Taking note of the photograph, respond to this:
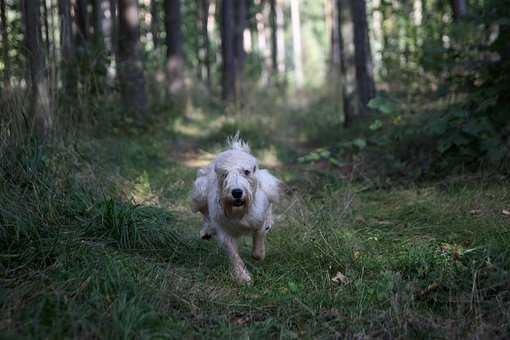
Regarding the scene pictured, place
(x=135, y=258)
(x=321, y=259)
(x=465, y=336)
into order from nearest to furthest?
(x=465, y=336) < (x=135, y=258) < (x=321, y=259)

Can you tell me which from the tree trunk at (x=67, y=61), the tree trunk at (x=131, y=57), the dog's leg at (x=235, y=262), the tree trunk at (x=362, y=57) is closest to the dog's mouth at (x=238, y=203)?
the dog's leg at (x=235, y=262)

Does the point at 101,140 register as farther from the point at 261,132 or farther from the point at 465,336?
the point at 465,336

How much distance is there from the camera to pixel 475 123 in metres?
6.82

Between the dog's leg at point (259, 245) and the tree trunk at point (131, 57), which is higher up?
the tree trunk at point (131, 57)

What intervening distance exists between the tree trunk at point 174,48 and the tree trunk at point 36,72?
9241mm

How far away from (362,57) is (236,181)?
23.3ft

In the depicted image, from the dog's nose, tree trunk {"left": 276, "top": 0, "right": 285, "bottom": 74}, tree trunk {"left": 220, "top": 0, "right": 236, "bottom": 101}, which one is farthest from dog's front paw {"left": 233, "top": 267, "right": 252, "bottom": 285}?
tree trunk {"left": 276, "top": 0, "right": 285, "bottom": 74}

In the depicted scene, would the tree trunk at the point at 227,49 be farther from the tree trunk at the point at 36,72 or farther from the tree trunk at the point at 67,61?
the tree trunk at the point at 36,72

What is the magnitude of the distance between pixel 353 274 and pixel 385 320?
2.59ft

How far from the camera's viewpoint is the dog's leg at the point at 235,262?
4.55m

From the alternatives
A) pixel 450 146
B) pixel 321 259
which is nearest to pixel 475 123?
pixel 450 146

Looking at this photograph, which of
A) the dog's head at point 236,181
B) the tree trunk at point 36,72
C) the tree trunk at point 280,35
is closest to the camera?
the dog's head at point 236,181

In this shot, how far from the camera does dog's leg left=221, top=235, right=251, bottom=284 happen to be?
4.55m

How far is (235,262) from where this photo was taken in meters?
4.74
